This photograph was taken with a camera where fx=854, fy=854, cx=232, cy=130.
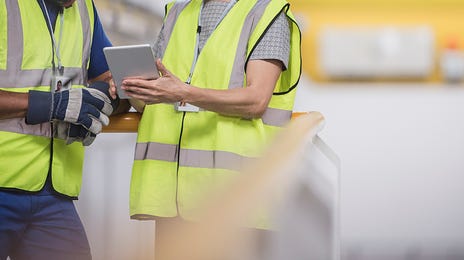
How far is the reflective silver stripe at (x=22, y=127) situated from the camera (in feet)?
5.57

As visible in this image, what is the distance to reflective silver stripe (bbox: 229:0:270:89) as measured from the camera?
68.9 inches

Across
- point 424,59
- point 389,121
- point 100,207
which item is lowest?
point 100,207

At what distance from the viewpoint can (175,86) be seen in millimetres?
1685

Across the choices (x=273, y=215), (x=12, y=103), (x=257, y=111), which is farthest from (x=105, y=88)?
(x=273, y=215)

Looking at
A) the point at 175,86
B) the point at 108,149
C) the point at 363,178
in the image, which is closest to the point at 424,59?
the point at 363,178

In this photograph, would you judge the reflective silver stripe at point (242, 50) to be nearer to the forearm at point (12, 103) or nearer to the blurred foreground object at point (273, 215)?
the blurred foreground object at point (273, 215)

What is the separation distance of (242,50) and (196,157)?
0.78 feet

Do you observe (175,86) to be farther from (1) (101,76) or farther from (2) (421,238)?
(2) (421,238)

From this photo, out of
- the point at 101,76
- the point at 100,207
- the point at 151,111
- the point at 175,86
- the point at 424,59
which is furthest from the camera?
the point at 424,59

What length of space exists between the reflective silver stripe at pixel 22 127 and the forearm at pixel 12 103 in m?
0.03

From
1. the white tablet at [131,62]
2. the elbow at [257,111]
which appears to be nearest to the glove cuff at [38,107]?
the white tablet at [131,62]

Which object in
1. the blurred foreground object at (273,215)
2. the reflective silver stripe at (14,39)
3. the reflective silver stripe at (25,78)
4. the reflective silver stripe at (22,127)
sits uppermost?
the reflective silver stripe at (14,39)

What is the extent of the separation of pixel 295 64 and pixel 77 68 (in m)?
0.47

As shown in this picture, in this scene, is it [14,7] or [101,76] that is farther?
[101,76]
